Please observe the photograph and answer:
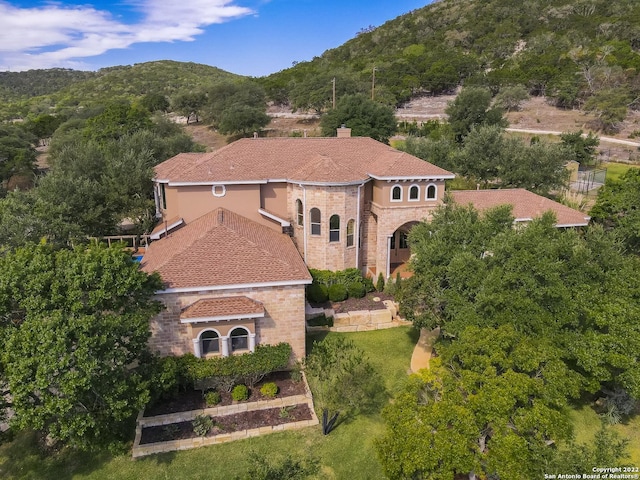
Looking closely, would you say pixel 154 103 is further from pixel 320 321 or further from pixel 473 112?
pixel 320 321

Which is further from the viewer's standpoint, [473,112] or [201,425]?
[473,112]

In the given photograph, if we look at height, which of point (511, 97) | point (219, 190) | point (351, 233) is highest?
point (511, 97)

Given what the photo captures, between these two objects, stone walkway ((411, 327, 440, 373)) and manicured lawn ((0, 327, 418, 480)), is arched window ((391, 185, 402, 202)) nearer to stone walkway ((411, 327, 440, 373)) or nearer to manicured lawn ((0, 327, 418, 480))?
stone walkway ((411, 327, 440, 373))

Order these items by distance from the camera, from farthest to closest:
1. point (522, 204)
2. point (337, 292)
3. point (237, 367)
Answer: point (522, 204) < point (337, 292) < point (237, 367)

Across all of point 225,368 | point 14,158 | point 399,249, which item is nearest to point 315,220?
point 399,249

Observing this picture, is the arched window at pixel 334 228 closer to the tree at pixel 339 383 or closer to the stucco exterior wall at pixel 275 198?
the stucco exterior wall at pixel 275 198

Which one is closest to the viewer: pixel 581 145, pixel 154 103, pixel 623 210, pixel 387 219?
pixel 387 219

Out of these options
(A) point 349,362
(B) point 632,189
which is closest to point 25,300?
(A) point 349,362
